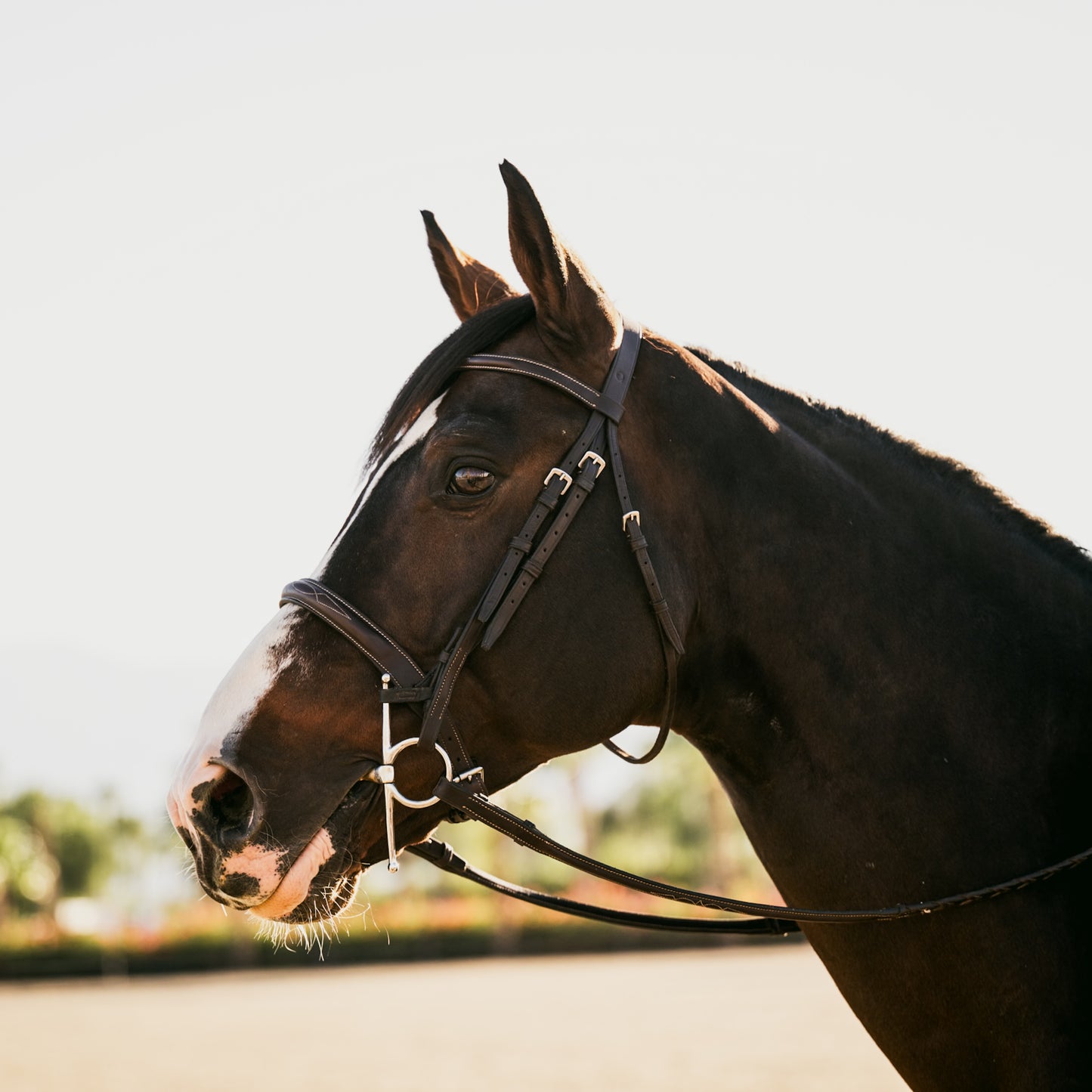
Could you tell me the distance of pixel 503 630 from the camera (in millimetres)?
2461

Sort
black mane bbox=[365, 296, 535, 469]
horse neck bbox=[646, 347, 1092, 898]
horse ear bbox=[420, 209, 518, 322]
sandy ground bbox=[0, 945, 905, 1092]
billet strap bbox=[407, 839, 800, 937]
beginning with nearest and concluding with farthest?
horse neck bbox=[646, 347, 1092, 898] → black mane bbox=[365, 296, 535, 469] → billet strap bbox=[407, 839, 800, 937] → horse ear bbox=[420, 209, 518, 322] → sandy ground bbox=[0, 945, 905, 1092]

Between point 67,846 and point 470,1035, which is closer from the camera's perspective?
point 470,1035

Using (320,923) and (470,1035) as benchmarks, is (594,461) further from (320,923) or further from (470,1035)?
(470,1035)

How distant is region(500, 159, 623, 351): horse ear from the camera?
8.16ft

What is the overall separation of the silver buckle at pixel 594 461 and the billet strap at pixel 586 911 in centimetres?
105

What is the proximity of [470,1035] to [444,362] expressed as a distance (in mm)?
16093

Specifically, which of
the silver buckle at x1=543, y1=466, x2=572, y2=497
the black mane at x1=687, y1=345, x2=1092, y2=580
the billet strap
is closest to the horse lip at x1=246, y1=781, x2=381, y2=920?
the billet strap

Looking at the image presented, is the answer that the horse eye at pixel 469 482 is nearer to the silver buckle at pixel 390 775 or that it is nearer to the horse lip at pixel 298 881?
the silver buckle at pixel 390 775

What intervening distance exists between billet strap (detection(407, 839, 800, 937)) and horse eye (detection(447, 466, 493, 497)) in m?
0.94

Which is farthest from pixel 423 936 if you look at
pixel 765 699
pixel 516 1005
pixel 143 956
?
pixel 765 699

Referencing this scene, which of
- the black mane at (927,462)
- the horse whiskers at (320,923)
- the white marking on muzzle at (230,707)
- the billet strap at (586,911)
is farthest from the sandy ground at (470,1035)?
the white marking on muzzle at (230,707)

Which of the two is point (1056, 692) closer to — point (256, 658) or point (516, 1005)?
point (256, 658)

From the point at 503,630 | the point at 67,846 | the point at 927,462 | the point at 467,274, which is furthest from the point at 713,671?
the point at 67,846

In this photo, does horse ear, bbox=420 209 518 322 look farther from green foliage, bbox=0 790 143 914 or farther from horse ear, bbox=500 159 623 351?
green foliage, bbox=0 790 143 914
